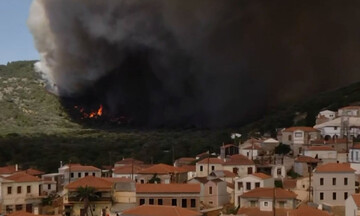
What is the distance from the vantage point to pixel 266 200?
80.1ft

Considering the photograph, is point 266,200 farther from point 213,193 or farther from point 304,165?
point 304,165

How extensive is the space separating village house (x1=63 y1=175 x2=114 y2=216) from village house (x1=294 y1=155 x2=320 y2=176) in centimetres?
838

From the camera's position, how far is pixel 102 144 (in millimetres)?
53875

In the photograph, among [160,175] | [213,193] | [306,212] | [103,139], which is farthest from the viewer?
[103,139]

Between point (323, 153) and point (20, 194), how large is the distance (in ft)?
44.1

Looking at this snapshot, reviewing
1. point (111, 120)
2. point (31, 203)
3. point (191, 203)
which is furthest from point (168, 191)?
point (111, 120)

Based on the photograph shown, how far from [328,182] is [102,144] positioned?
29.3m

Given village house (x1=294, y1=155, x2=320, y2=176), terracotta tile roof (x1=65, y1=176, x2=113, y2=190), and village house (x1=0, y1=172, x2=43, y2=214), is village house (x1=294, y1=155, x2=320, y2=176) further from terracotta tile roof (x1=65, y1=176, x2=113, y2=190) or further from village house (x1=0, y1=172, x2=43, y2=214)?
village house (x1=0, y1=172, x2=43, y2=214)

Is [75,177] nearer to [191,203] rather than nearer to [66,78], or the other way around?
[191,203]

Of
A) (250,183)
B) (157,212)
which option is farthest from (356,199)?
(157,212)

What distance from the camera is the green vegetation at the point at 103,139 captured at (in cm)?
4628

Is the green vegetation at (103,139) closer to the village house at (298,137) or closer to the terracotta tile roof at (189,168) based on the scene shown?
the village house at (298,137)

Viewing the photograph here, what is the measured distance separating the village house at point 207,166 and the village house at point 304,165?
3403mm

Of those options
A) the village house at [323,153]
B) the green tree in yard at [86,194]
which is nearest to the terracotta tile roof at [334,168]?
the village house at [323,153]
